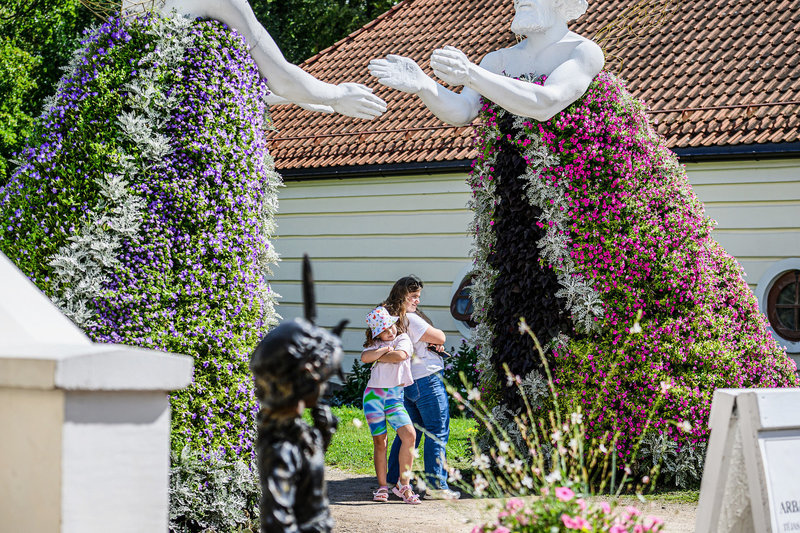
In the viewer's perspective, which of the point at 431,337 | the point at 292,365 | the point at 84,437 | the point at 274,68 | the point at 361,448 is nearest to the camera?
the point at 292,365

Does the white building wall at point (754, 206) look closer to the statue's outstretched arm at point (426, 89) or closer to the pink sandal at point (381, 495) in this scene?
the statue's outstretched arm at point (426, 89)

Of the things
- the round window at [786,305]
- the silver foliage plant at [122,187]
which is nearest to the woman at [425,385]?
the silver foliage plant at [122,187]

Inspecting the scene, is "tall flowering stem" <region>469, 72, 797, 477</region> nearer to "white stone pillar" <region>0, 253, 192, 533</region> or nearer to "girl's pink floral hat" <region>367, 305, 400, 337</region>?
"girl's pink floral hat" <region>367, 305, 400, 337</region>

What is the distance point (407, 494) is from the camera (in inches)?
294

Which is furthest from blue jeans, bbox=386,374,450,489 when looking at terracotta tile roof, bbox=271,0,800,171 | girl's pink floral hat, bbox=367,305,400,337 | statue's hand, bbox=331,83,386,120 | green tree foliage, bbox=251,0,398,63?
green tree foliage, bbox=251,0,398,63

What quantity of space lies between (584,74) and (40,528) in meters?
5.34

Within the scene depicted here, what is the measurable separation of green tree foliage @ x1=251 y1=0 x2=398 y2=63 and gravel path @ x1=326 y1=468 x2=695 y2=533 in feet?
53.7

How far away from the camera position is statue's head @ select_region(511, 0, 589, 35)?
25.3 ft

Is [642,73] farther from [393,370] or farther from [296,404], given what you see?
[296,404]

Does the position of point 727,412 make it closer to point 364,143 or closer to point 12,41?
point 364,143

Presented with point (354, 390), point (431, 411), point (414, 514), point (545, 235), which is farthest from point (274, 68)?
point (354, 390)

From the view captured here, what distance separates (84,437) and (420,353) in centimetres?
495

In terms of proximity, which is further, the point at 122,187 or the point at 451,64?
the point at 451,64

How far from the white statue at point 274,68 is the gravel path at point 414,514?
2814 mm
